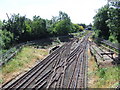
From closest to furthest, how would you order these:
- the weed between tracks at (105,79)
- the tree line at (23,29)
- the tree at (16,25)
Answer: the weed between tracks at (105,79)
the tree line at (23,29)
the tree at (16,25)

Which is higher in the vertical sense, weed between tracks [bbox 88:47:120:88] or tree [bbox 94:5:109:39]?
tree [bbox 94:5:109:39]

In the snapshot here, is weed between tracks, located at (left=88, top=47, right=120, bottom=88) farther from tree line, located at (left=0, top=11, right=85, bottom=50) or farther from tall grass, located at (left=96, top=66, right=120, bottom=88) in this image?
tree line, located at (left=0, top=11, right=85, bottom=50)

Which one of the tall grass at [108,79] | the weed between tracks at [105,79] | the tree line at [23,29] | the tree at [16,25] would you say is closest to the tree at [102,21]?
the tree line at [23,29]

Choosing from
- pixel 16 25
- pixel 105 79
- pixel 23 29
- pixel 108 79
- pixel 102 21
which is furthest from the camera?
pixel 102 21

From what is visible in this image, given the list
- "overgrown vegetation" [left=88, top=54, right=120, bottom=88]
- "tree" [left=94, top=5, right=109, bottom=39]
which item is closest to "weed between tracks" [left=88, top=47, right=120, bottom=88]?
"overgrown vegetation" [left=88, top=54, right=120, bottom=88]

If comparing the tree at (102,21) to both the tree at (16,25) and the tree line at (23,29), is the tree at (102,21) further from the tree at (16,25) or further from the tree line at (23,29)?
the tree at (16,25)

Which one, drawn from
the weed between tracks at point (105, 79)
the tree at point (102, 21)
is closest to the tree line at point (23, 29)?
the tree at point (102, 21)

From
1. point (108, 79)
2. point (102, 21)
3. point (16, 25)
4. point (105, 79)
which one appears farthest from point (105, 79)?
point (102, 21)

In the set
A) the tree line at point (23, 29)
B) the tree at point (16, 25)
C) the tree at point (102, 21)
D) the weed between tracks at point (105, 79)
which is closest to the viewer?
the weed between tracks at point (105, 79)

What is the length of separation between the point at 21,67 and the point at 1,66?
92.2 inches

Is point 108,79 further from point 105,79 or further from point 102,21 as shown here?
point 102,21

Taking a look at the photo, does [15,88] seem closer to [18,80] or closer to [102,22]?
[18,80]

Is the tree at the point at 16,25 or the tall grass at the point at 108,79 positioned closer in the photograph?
the tall grass at the point at 108,79

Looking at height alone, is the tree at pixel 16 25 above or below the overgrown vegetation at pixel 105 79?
above
